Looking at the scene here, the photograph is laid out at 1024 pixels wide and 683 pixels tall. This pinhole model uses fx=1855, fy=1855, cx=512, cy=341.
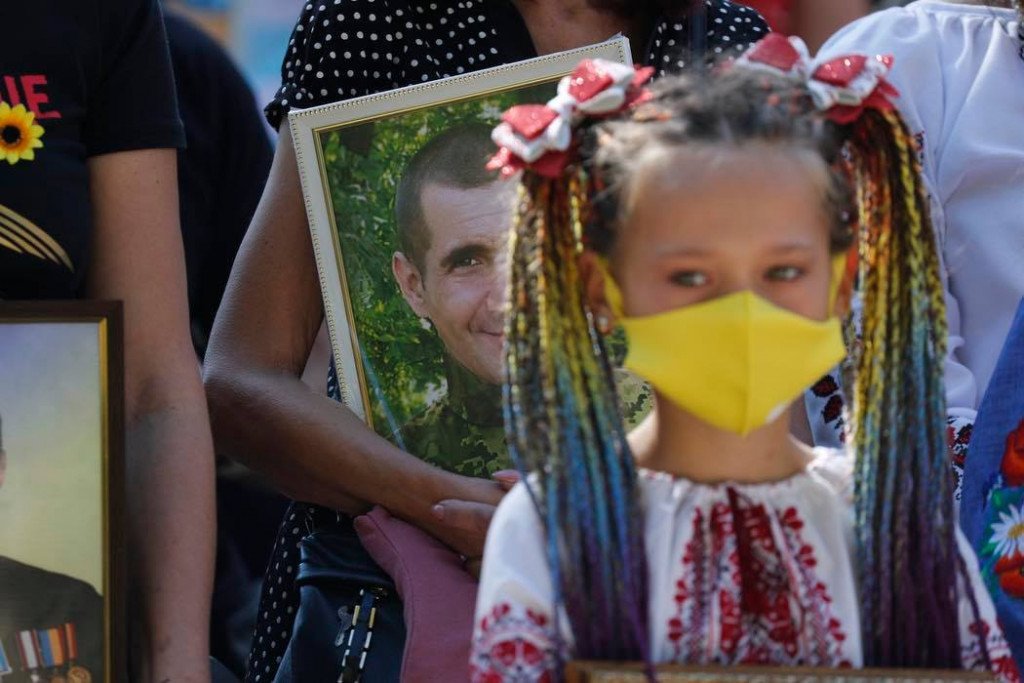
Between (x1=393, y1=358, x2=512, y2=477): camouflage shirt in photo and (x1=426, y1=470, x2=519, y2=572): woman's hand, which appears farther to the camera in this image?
(x1=393, y1=358, x2=512, y2=477): camouflage shirt in photo

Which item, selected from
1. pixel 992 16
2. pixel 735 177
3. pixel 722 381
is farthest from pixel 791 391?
pixel 992 16

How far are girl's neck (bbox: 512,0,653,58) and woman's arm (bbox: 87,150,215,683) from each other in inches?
24.8

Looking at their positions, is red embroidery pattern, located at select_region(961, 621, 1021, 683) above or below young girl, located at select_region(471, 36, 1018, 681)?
below

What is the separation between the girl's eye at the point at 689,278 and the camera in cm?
195

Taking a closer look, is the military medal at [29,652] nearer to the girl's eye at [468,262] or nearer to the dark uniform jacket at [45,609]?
the dark uniform jacket at [45,609]

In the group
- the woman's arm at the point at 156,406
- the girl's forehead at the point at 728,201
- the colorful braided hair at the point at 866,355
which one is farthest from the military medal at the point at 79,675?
the girl's forehead at the point at 728,201

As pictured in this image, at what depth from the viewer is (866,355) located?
2.09m

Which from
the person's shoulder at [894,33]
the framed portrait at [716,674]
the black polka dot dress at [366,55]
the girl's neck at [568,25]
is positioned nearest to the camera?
the framed portrait at [716,674]

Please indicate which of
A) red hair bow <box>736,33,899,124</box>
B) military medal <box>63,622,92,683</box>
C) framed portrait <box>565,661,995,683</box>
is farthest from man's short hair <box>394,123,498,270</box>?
framed portrait <box>565,661,995,683</box>

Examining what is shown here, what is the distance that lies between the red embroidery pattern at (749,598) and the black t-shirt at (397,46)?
962 mm

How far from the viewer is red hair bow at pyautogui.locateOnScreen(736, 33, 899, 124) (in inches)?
79.1

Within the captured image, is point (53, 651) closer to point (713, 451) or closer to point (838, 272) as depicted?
point (713, 451)

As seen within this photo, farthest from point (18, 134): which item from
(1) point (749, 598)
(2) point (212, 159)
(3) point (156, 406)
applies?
(2) point (212, 159)

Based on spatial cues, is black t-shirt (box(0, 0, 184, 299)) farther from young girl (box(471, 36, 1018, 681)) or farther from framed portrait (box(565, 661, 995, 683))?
framed portrait (box(565, 661, 995, 683))
